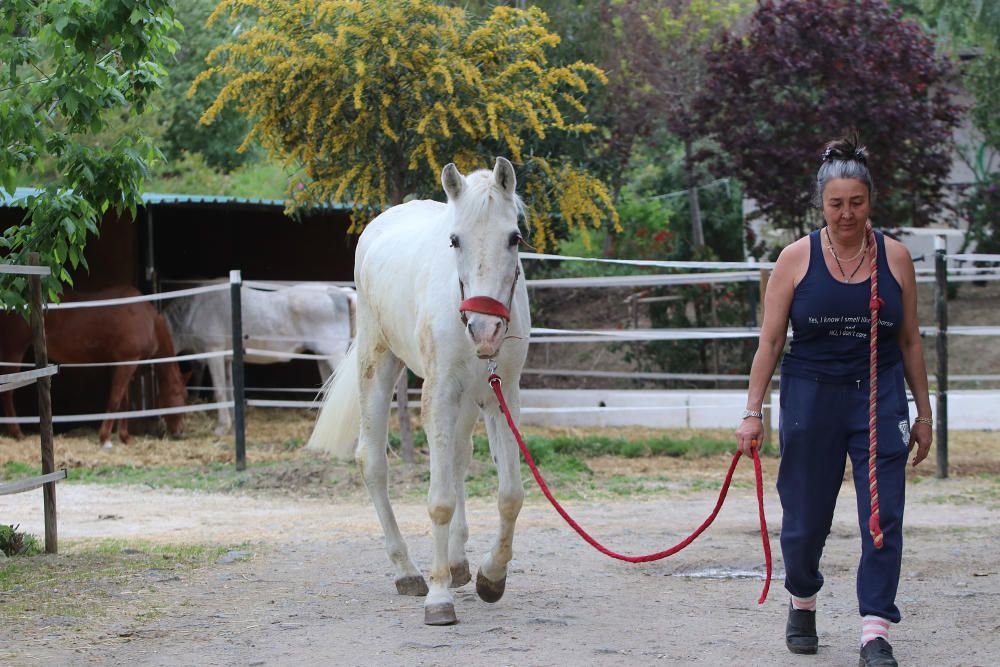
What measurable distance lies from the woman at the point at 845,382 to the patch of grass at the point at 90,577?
266 centimetres

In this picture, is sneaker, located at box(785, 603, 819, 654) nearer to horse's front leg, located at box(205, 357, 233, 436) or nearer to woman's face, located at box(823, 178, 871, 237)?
woman's face, located at box(823, 178, 871, 237)

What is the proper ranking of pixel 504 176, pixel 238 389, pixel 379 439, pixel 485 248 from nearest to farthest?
1. pixel 485 248
2. pixel 504 176
3. pixel 379 439
4. pixel 238 389

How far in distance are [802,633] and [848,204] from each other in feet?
4.64

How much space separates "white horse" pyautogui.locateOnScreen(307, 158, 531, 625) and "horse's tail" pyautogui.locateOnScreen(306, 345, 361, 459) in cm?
40

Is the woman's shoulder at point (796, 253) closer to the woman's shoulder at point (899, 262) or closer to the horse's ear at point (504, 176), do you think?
the woman's shoulder at point (899, 262)

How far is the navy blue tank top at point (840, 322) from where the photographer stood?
364cm

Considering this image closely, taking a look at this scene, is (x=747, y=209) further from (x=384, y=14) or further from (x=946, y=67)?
(x=384, y=14)

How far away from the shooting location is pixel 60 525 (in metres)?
7.33

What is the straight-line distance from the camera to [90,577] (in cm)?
539

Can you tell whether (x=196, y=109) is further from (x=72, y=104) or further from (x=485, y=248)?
(x=485, y=248)

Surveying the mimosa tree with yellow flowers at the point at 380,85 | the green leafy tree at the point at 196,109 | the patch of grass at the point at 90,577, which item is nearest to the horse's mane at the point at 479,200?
the patch of grass at the point at 90,577

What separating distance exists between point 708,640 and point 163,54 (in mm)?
4256

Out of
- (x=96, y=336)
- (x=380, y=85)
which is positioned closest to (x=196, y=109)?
(x=96, y=336)

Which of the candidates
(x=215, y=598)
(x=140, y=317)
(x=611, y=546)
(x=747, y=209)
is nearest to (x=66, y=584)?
(x=215, y=598)
